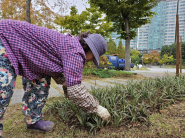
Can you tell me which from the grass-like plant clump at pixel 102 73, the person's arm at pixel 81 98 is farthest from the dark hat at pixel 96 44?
the grass-like plant clump at pixel 102 73

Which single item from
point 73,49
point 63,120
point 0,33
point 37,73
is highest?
point 0,33

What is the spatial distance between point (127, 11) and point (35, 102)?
7.70m

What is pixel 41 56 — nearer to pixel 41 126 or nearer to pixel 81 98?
pixel 81 98

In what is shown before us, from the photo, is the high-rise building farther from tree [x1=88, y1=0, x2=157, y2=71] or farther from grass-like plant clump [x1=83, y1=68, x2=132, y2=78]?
grass-like plant clump [x1=83, y1=68, x2=132, y2=78]

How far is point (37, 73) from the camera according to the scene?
122cm

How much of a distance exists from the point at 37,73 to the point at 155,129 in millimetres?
1251

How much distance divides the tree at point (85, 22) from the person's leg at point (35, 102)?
23.3ft

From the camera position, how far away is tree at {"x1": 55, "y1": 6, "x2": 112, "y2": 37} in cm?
805

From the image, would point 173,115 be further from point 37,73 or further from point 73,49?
point 37,73

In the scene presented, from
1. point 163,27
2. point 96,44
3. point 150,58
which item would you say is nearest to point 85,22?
point 96,44

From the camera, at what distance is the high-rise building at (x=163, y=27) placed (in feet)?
250

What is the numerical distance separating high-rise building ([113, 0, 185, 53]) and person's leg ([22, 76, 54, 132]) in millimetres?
79993

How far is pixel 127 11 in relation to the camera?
755 cm

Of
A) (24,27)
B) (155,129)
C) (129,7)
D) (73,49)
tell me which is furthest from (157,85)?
(129,7)
